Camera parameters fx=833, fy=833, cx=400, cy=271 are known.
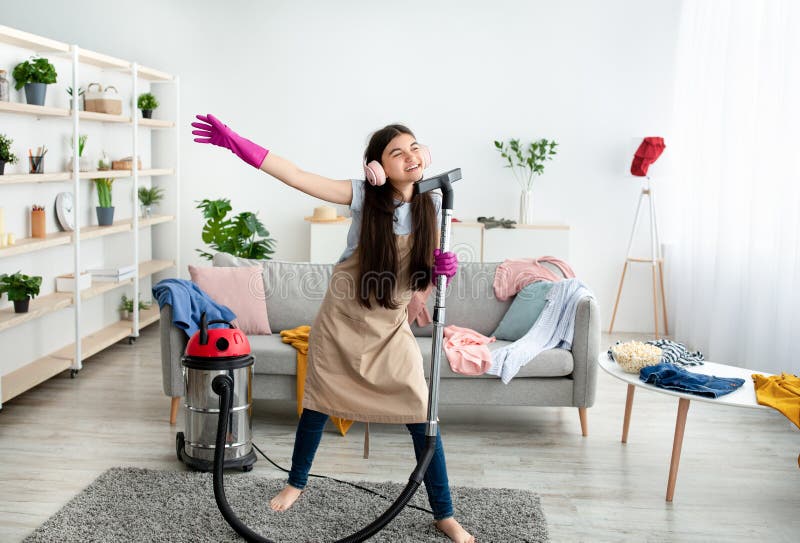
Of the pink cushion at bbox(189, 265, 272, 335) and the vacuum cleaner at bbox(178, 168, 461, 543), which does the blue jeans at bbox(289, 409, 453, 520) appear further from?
the pink cushion at bbox(189, 265, 272, 335)

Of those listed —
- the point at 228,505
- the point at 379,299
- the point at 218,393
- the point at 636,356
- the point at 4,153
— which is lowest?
the point at 228,505

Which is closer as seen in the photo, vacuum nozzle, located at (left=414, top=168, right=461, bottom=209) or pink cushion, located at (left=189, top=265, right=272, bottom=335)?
vacuum nozzle, located at (left=414, top=168, right=461, bottom=209)

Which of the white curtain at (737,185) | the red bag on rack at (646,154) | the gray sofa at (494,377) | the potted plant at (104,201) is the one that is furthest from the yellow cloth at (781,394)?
the potted plant at (104,201)

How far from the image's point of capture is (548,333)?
151 inches

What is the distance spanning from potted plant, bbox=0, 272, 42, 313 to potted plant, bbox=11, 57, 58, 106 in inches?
35.6

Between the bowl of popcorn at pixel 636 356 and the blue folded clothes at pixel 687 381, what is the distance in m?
0.03

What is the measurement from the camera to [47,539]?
2629 mm

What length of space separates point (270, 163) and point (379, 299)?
54 cm

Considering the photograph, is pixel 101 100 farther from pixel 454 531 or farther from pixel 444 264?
pixel 454 531

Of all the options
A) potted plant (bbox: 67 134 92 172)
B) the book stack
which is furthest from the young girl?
the book stack

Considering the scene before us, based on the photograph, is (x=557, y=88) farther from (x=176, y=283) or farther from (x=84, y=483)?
(x=84, y=483)

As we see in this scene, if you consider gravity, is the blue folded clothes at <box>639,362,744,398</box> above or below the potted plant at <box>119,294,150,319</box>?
above

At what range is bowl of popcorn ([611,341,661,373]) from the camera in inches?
129

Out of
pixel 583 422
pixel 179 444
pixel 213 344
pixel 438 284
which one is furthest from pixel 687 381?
pixel 179 444
